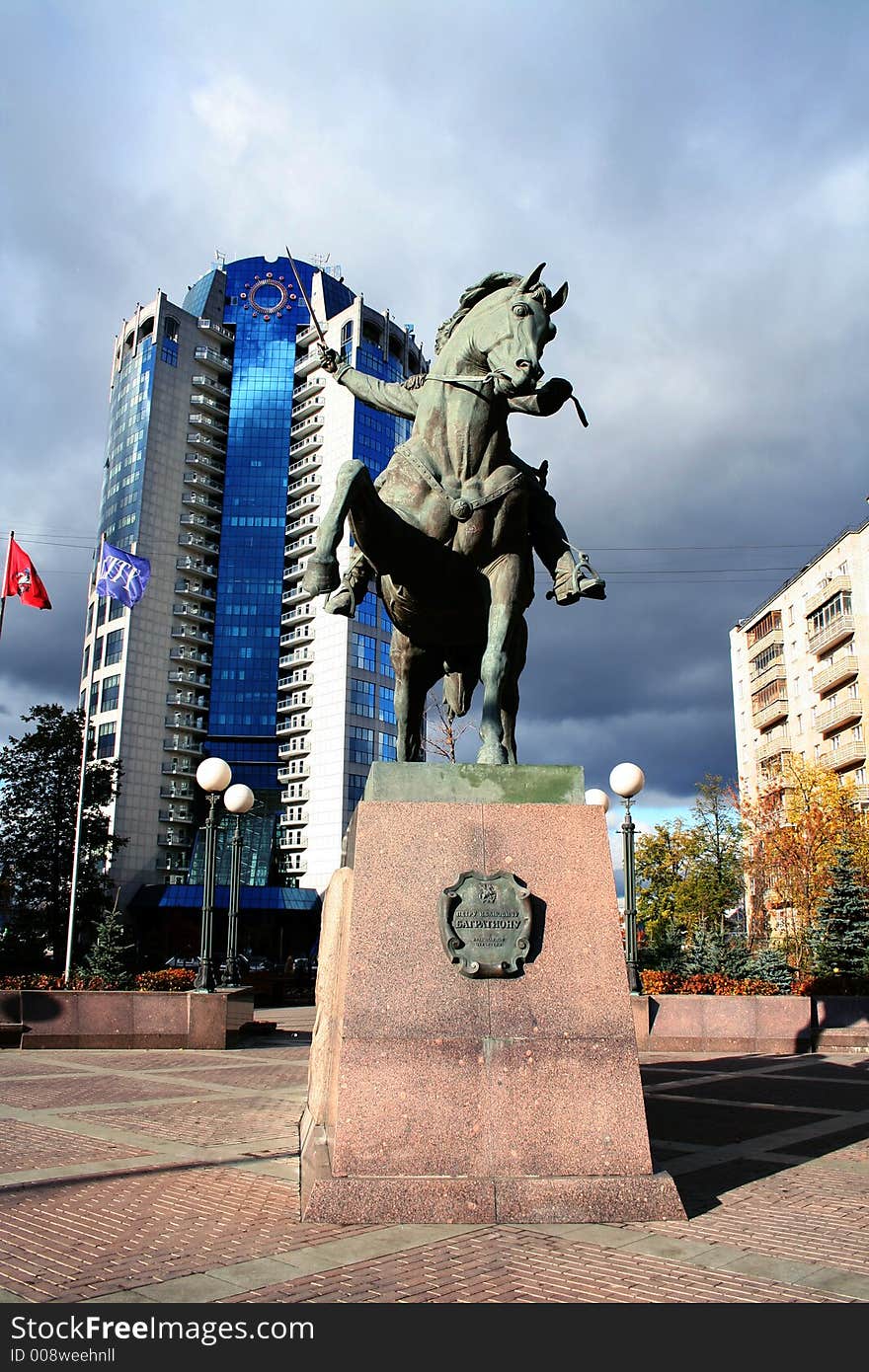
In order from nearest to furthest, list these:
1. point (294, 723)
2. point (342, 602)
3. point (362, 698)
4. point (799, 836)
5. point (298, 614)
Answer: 1. point (342, 602)
2. point (799, 836)
3. point (362, 698)
4. point (294, 723)
5. point (298, 614)

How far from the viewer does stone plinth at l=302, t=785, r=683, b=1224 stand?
17.4ft

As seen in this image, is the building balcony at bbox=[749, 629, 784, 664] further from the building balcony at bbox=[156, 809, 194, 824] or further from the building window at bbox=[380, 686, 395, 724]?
the building balcony at bbox=[156, 809, 194, 824]

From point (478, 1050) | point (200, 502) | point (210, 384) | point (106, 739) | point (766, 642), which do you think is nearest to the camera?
point (478, 1050)

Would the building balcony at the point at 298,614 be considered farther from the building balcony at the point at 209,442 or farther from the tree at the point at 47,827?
the tree at the point at 47,827

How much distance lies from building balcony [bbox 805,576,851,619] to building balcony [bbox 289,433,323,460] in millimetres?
48687

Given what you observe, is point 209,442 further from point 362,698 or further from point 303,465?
point 362,698

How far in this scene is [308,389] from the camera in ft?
Result: 320

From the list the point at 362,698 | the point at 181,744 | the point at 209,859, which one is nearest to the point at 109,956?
the point at 209,859

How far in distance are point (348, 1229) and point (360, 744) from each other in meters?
81.7

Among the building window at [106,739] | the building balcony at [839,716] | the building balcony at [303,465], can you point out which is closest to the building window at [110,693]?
the building window at [106,739]

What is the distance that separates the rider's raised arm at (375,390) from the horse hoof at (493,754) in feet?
8.73
